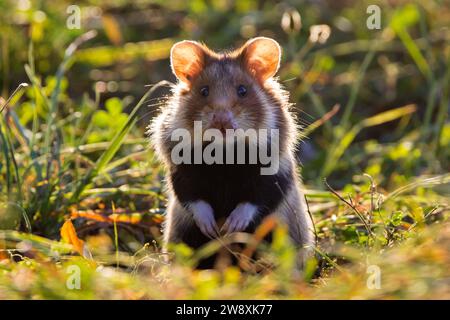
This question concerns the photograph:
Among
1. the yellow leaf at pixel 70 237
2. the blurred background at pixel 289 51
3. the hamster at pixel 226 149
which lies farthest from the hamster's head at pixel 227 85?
the blurred background at pixel 289 51

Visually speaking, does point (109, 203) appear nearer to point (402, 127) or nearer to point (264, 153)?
point (264, 153)

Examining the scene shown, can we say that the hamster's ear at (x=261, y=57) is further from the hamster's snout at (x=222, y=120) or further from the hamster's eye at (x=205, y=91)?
the hamster's snout at (x=222, y=120)

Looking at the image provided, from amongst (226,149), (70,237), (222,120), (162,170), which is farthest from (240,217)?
(162,170)

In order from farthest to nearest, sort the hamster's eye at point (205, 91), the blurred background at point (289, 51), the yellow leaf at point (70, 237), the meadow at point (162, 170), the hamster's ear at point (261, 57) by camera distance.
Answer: the blurred background at point (289, 51) < the hamster's ear at point (261, 57) < the hamster's eye at point (205, 91) < the yellow leaf at point (70, 237) < the meadow at point (162, 170)

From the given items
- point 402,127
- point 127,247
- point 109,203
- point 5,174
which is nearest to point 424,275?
point 127,247

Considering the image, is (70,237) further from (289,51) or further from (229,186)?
(289,51)

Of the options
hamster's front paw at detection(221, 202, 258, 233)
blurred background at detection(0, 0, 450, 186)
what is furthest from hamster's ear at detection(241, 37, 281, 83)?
blurred background at detection(0, 0, 450, 186)

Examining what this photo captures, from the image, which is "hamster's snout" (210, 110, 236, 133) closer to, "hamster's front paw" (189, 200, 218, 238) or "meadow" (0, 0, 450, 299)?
"hamster's front paw" (189, 200, 218, 238)
